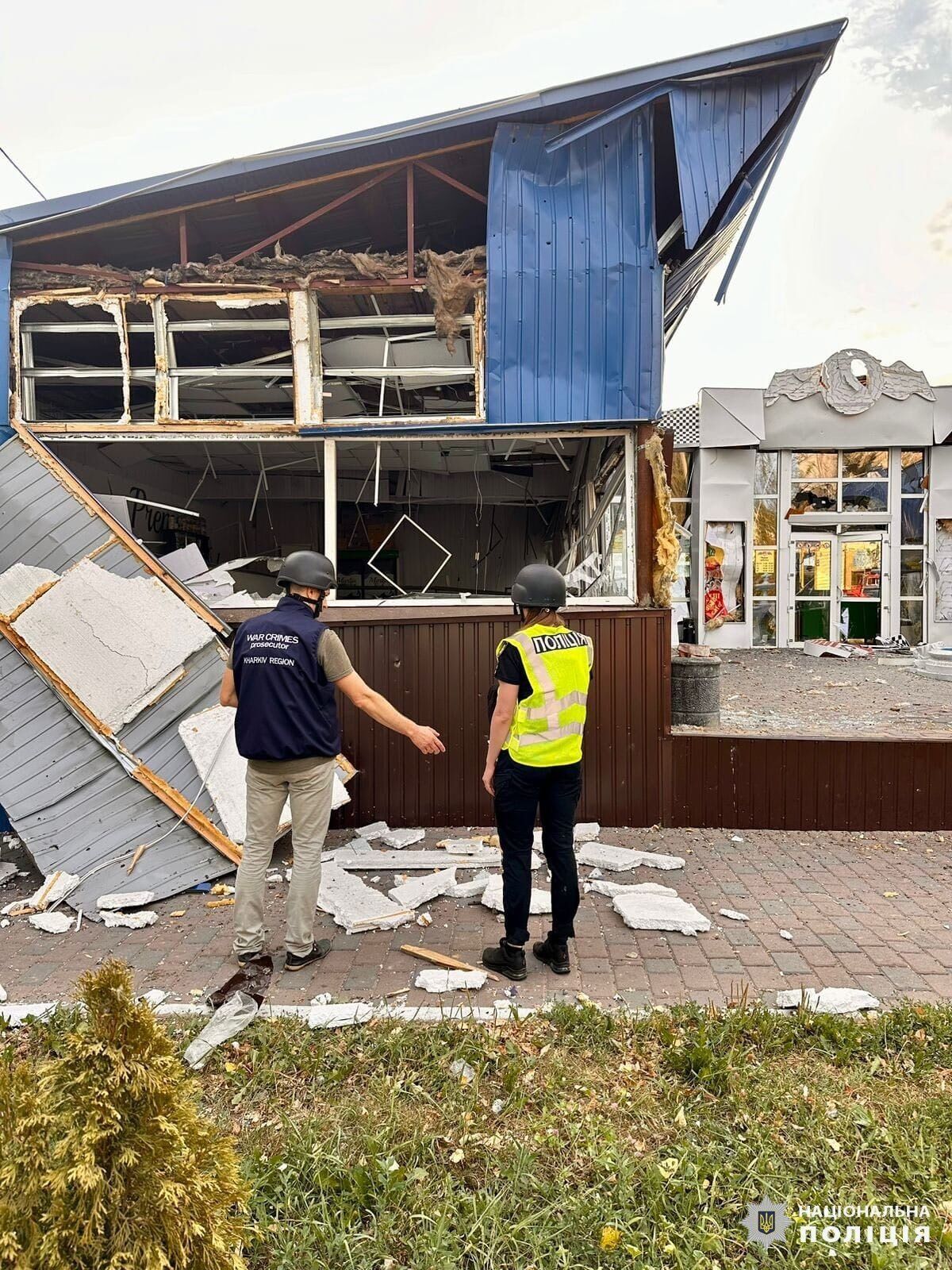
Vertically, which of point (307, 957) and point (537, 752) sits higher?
point (537, 752)

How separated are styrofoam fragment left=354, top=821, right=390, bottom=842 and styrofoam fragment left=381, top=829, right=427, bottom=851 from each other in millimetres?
48

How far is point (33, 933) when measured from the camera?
4.27 meters

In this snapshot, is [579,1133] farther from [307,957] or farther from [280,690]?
[280,690]

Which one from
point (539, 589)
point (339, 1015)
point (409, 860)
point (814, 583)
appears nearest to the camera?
point (339, 1015)

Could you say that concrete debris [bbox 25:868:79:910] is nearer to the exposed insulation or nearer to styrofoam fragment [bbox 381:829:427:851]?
styrofoam fragment [bbox 381:829:427:851]

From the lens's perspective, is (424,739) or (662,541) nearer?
(424,739)

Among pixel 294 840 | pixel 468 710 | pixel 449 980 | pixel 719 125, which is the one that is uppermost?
pixel 719 125

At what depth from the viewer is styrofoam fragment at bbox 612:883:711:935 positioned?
4.18 m

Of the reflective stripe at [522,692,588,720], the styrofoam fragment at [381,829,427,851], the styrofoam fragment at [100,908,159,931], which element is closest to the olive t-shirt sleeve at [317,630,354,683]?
the reflective stripe at [522,692,588,720]

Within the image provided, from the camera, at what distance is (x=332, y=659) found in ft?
12.1

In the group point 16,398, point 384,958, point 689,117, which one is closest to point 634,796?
point 384,958

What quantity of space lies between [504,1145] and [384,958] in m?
1.52

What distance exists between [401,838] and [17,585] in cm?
358

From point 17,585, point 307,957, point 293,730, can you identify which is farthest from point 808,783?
point 17,585
